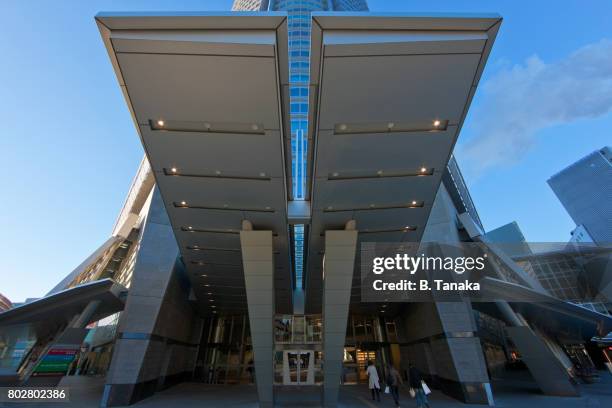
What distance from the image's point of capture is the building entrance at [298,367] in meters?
16.1

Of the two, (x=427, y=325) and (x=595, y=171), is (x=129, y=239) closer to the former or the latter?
(x=427, y=325)

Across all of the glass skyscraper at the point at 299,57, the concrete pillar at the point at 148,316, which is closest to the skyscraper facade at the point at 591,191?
the glass skyscraper at the point at 299,57

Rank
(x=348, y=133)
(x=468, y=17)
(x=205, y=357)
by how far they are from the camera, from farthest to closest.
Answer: (x=205, y=357), (x=348, y=133), (x=468, y=17)

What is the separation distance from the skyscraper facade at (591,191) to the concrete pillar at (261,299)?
396ft

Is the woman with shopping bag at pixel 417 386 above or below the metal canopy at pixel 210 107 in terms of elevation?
below

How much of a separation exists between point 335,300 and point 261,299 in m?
3.18

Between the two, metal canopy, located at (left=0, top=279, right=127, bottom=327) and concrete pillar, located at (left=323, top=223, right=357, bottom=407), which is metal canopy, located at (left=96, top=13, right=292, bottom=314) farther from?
metal canopy, located at (left=0, top=279, right=127, bottom=327)

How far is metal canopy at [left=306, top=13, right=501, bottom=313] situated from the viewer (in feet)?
20.7

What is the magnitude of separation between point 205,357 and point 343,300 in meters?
21.6

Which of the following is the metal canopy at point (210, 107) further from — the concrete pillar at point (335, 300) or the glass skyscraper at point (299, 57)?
the glass skyscraper at point (299, 57)

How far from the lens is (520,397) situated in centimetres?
1458

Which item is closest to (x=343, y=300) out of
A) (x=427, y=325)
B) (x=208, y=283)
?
(x=427, y=325)

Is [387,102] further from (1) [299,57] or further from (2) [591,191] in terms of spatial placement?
(2) [591,191]

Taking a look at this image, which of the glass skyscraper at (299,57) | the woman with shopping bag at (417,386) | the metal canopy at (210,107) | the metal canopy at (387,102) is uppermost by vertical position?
the glass skyscraper at (299,57)
